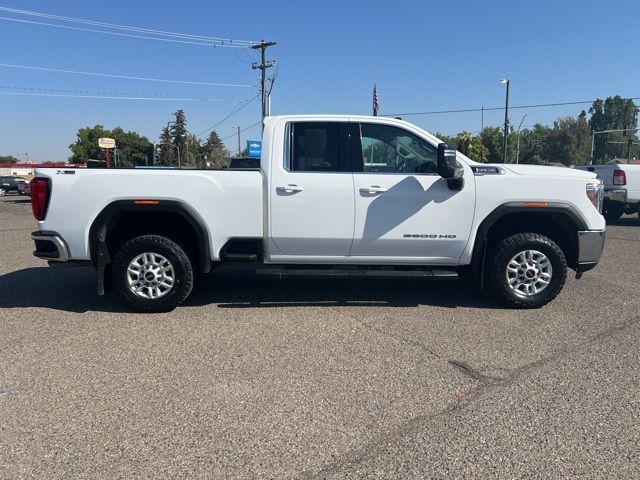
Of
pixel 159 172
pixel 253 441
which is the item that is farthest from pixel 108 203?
pixel 253 441

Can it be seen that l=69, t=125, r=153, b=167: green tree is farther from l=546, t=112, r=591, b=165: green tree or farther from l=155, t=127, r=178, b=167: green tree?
l=546, t=112, r=591, b=165: green tree

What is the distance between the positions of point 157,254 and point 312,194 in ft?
5.78

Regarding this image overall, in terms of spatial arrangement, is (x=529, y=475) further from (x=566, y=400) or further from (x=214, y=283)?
(x=214, y=283)

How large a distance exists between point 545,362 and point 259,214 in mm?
3022

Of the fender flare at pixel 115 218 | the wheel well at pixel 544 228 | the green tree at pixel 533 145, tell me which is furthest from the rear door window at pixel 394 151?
the green tree at pixel 533 145

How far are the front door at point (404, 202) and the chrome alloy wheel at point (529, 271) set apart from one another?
0.63 m

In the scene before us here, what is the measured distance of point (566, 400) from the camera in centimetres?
337

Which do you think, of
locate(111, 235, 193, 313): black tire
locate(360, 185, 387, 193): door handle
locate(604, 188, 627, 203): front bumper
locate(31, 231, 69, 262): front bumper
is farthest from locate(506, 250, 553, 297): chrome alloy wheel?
locate(604, 188, 627, 203): front bumper

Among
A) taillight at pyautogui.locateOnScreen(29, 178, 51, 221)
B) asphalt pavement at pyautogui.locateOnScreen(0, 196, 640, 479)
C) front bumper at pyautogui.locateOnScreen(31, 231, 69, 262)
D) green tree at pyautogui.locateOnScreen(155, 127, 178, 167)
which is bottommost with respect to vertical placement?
asphalt pavement at pyautogui.locateOnScreen(0, 196, 640, 479)

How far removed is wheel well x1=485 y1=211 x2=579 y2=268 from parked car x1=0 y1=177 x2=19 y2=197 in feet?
139

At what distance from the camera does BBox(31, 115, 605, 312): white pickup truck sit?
199 inches

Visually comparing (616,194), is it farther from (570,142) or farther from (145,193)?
(570,142)

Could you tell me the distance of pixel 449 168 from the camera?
5.00 metres

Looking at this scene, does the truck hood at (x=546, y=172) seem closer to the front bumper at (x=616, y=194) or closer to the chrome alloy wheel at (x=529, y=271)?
the chrome alloy wheel at (x=529, y=271)
